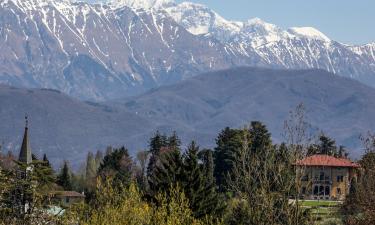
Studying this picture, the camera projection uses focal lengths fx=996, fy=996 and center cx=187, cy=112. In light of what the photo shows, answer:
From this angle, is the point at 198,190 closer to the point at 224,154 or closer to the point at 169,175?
the point at 169,175

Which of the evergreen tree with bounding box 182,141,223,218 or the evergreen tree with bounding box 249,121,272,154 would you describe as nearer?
the evergreen tree with bounding box 182,141,223,218

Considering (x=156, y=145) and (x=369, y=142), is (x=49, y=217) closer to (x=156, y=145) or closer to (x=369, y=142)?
(x=369, y=142)

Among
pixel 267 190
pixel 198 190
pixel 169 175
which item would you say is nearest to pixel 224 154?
pixel 169 175

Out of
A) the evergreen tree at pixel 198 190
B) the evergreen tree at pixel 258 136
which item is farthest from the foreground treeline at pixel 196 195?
the evergreen tree at pixel 258 136

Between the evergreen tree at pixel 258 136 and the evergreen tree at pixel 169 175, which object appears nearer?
the evergreen tree at pixel 169 175

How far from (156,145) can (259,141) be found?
74.9 feet

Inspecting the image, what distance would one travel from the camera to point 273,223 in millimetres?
34062

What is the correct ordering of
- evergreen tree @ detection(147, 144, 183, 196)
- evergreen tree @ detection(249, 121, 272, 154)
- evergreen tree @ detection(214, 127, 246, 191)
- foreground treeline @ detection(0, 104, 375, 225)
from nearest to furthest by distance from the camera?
foreground treeline @ detection(0, 104, 375, 225) → evergreen tree @ detection(147, 144, 183, 196) → evergreen tree @ detection(249, 121, 272, 154) → evergreen tree @ detection(214, 127, 246, 191)

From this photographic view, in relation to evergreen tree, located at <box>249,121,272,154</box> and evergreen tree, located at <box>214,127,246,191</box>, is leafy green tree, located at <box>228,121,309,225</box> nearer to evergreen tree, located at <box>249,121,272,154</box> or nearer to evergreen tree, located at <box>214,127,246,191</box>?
evergreen tree, located at <box>249,121,272,154</box>

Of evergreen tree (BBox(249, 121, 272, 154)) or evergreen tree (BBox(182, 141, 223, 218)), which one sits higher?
evergreen tree (BBox(249, 121, 272, 154))

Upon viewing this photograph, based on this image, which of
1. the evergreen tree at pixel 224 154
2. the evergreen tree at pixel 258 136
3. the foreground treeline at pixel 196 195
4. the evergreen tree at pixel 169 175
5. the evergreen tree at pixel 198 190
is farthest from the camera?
the evergreen tree at pixel 224 154

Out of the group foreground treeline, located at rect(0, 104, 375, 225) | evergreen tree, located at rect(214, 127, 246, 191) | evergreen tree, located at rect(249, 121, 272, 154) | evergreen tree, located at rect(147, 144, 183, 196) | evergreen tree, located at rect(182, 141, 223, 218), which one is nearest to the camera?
foreground treeline, located at rect(0, 104, 375, 225)

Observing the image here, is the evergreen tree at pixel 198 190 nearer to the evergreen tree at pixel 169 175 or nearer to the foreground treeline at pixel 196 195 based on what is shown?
the foreground treeline at pixel 196 195

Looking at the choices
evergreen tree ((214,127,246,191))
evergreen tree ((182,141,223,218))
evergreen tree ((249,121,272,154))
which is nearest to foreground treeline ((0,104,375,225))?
evergreen tree ((182,141,223,218))
